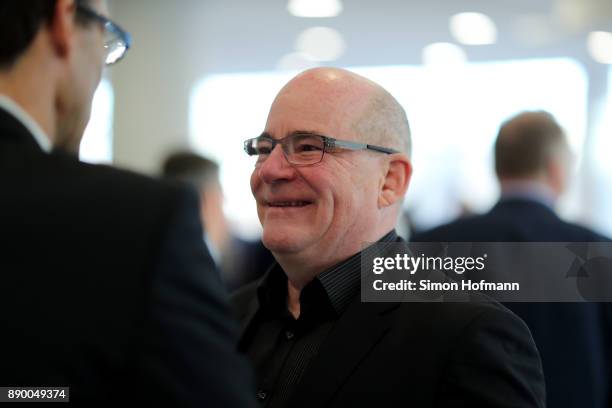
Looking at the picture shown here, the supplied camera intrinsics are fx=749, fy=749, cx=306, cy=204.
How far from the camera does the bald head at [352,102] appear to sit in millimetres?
2045

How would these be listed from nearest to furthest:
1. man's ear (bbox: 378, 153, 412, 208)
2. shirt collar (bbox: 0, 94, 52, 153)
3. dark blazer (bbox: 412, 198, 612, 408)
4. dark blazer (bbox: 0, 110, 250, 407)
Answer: dark blazer (bbox: 0, 110, 250, 407) → shirt collar (bbox: 0, 94, 52, 153) → man's ear (bbox: 378, 153, 412, 208) → dark blazer (bbox: 412, 198, 612, 408)

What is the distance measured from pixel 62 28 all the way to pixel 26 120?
0.15 m

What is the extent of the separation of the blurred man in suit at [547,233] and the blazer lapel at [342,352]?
1166mm

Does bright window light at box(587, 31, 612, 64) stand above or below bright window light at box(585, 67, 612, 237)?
above

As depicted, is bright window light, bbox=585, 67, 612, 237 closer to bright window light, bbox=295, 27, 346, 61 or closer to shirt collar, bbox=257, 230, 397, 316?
bright window light, bbox=295, 27, 346, 61

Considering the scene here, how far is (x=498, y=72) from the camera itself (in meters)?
11.2

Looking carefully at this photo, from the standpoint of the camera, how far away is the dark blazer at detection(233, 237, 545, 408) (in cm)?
158

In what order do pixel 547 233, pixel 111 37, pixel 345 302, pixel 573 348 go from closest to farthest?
1. pixel 111 37
2. pixel 345 302
3. pixel 573 348
4. pixel 547 233

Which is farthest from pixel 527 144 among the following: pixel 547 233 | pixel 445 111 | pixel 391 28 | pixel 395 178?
pixel 445 111

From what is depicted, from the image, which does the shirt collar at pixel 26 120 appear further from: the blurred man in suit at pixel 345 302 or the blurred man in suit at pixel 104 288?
the blurred man in suit at pixel 345 302

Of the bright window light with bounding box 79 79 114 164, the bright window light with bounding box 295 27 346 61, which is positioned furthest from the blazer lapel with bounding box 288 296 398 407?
the bright window light with bounding box 295 27 346 61

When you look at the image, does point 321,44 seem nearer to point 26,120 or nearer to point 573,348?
point 573,348

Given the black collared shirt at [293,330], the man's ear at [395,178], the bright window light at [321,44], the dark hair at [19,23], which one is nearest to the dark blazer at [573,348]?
the man's ear at [395,178]

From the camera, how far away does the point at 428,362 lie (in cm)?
164
